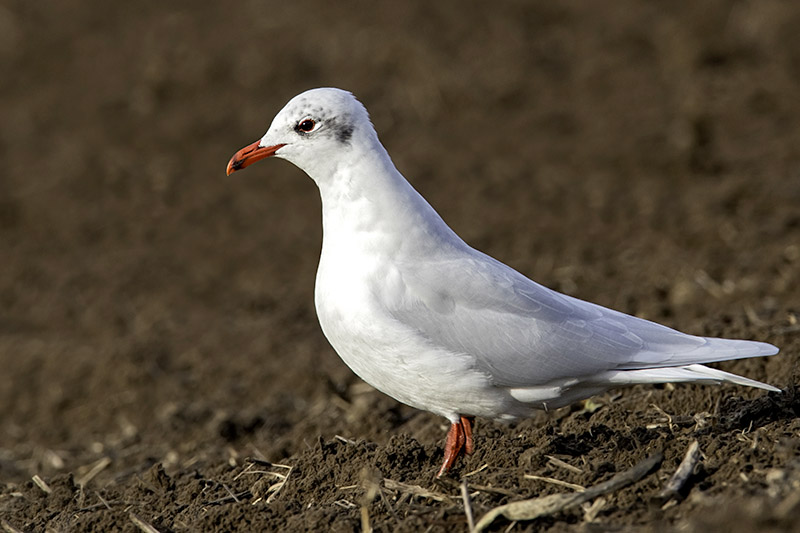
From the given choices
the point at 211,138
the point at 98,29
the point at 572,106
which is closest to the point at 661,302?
the point at 572,106

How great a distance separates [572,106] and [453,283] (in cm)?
942

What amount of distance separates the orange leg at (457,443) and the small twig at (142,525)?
4.38 feet

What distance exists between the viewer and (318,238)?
1212 cm

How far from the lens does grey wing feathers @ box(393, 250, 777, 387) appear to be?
5062mm

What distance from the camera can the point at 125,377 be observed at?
30.2 feet

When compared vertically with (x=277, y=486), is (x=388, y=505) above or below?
above

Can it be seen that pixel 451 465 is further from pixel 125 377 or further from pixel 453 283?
pixel 125 377

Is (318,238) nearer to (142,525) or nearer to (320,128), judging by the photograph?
(320,128)

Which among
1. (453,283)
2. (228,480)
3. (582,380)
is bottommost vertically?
(228,480)

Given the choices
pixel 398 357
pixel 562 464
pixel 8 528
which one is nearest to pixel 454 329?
pixel 398 357

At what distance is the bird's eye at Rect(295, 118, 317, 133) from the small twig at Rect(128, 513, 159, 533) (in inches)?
81.4

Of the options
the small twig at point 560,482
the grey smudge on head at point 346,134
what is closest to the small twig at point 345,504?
the small twig at point 560,482

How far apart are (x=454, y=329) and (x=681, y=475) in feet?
4.18

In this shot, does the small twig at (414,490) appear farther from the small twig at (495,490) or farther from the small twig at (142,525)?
the small twig at (142,525)
